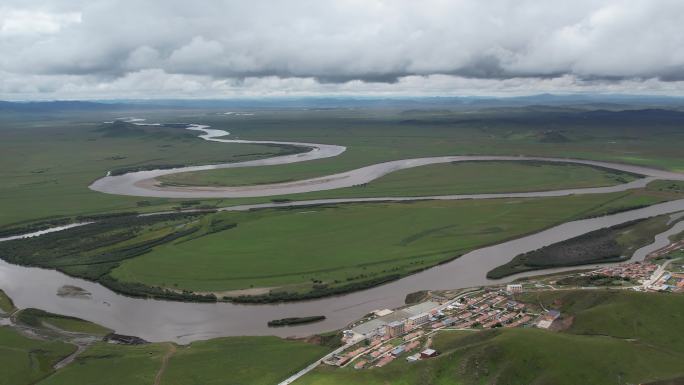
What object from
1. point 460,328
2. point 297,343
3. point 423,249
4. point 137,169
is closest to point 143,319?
point 297,343

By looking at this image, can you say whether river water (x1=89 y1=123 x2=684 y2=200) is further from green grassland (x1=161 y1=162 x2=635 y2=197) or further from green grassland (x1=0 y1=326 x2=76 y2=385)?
green grassland (x1=0 y1=326 x2=76 y2=385)

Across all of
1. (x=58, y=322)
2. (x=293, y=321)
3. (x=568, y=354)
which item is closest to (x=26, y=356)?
(x=58, y=322)

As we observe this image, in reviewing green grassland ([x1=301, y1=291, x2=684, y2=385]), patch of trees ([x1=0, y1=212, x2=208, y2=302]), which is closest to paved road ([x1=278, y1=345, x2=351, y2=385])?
green grassland ([x1=301, y1=291, x2=684, y2=385])

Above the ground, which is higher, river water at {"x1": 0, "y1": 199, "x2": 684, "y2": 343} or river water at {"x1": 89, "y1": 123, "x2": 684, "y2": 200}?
river water at {"x1": 89, "y1": 123, "x2": 684, "y2": 200}

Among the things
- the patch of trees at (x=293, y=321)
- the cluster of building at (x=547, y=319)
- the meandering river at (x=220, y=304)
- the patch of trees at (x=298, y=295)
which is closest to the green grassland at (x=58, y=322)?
the meandering river at (x=220, y=304)

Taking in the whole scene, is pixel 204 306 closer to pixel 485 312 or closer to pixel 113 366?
pixel 113 366

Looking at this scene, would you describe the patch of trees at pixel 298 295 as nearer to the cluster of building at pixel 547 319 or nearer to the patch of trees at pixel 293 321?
the patch of trees at pixel 293 321

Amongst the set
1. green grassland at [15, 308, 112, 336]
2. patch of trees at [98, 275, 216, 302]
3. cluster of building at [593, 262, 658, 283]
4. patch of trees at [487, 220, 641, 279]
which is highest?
cluster of building at [593, 262, 658, 283]
